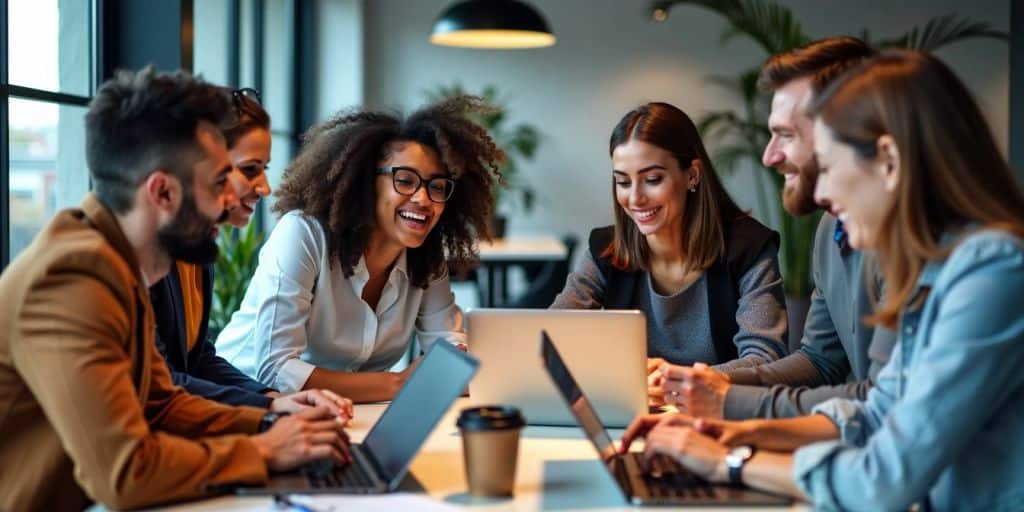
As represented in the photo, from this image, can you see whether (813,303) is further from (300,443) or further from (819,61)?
(300,443)

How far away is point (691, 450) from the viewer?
159 centimetres

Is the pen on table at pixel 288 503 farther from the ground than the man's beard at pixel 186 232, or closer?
closer

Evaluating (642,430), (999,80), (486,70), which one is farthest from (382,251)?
(999,80)

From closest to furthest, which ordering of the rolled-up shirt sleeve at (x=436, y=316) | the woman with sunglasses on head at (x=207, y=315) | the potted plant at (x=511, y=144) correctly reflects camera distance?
1. the woman with sunglasses on head at (x=207, y=315)
2. the rolled-up shirt sleeve at (x=436, y=316)
3. the potted plant at (x=511, y=144)

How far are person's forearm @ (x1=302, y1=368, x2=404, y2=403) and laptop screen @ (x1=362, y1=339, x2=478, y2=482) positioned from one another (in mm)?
482

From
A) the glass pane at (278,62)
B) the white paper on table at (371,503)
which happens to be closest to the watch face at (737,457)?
Result: the white paper on table at (371,503)

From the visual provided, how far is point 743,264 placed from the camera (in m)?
2.66

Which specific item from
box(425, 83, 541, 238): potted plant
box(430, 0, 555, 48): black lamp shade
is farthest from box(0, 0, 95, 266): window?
box(425, 83, 541, 238): potted plant

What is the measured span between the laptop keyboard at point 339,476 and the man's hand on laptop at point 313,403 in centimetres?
33

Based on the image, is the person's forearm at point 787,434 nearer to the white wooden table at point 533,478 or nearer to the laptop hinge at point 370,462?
the white wooden table at point 533,478

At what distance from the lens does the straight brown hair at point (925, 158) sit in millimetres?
1440

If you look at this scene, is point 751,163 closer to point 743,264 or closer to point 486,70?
point 486,70

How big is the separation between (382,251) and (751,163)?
6419 mm

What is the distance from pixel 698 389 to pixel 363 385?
713 mm
